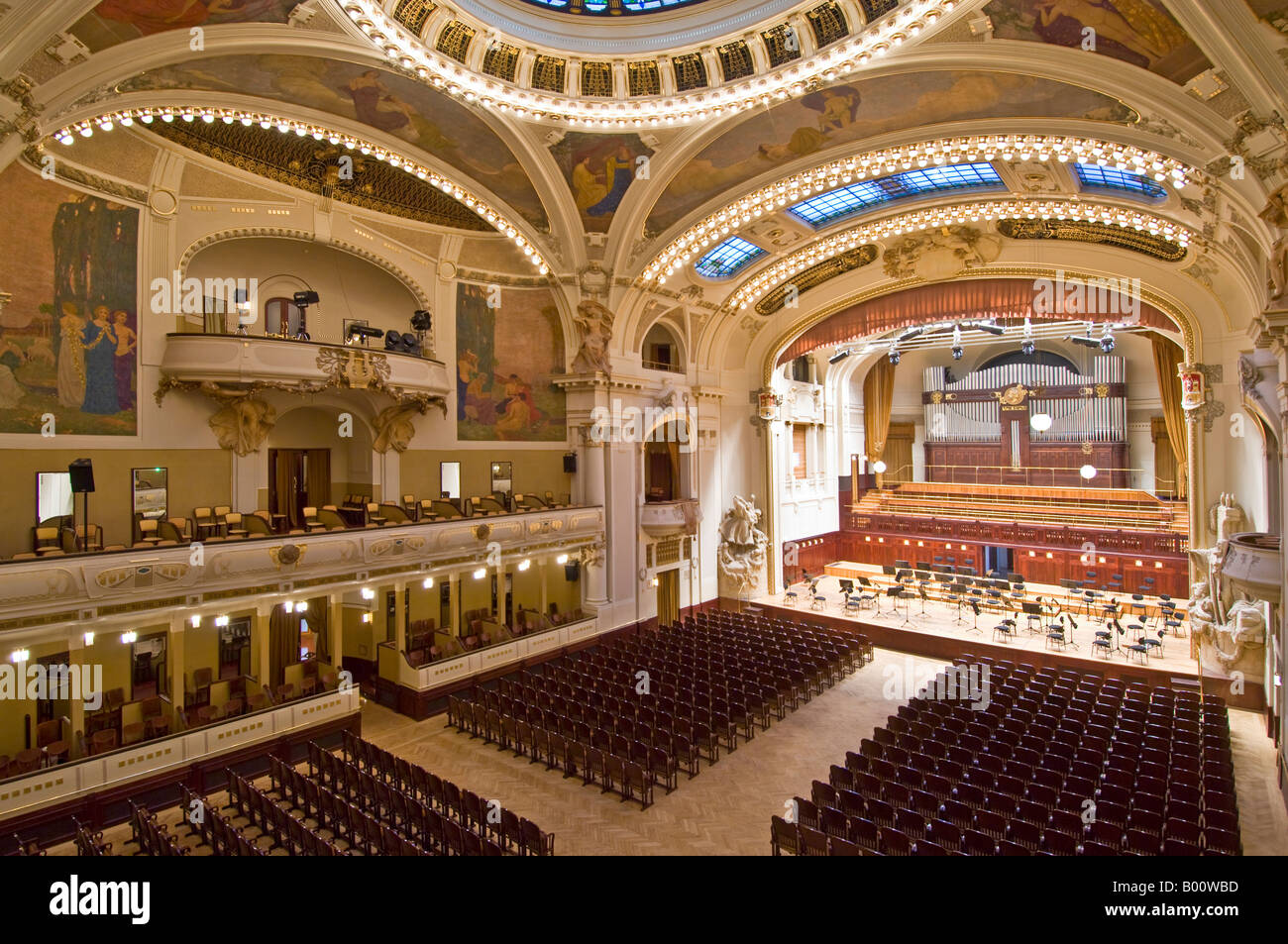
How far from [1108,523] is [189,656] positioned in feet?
89.6

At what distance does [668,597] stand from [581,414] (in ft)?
22.8

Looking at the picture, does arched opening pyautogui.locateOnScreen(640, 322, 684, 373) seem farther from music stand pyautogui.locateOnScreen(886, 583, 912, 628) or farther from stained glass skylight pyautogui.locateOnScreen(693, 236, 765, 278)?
music stand pyautogui.locateOnScreen(886, 583, 912, 628)

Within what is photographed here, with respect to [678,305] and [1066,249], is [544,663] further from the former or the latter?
[1066,249]

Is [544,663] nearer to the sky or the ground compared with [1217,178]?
nearer to the ground

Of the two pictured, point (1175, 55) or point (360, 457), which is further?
point (360, 457)

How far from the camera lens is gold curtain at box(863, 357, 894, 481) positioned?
29.9m

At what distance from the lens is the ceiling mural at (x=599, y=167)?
15344 mm

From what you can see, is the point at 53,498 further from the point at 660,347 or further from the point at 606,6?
the point at 660,347

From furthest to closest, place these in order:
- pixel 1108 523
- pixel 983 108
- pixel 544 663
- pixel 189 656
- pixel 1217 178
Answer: pixel 1108 523
pixel 544 663
pixel 189 656
pixel 983 108
pixel 1217 178

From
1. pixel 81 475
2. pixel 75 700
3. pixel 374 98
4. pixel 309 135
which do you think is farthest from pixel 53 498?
pixel 374 98

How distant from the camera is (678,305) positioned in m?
21.3

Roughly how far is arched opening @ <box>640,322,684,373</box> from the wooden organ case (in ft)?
44.6
